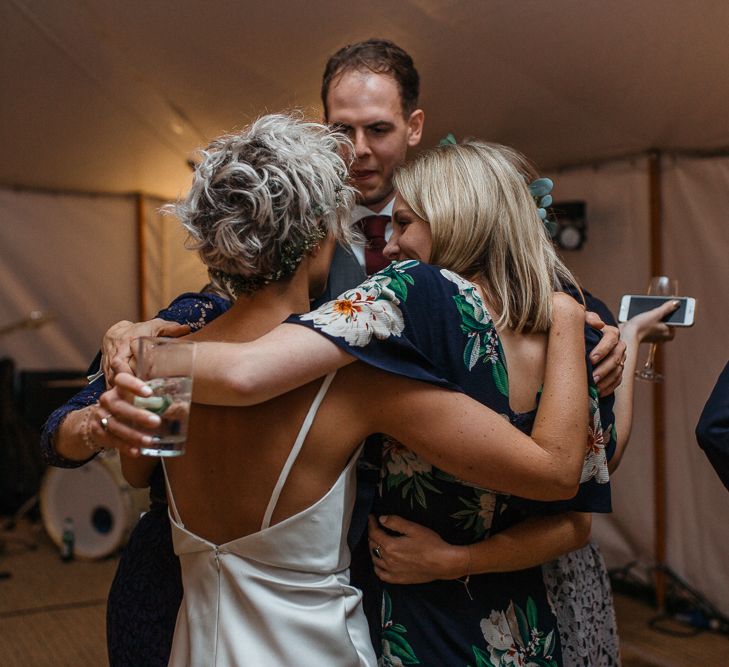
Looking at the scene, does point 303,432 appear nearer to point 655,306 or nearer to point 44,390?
point 655,306

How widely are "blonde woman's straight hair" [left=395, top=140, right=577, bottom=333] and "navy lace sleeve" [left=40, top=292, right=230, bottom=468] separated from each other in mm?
522

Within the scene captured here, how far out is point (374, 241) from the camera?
6.64 ft

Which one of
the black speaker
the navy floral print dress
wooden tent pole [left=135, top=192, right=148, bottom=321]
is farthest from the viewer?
wooden tent pole [left=135, top=192, right=148, bottom=321]

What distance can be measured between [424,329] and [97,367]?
751mm

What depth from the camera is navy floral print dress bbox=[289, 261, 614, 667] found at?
3.82ft

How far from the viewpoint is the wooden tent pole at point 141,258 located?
20.4 ft

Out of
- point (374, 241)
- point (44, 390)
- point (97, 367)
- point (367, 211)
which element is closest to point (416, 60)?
point (367, 211)

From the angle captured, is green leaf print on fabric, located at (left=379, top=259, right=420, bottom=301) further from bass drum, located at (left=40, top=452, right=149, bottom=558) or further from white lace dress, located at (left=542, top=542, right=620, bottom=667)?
bass drum, located at (left=40, top=452, right=149, bottom=558)

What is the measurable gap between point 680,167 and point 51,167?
4.01 meters

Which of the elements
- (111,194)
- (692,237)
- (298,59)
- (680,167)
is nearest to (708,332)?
(692,237)

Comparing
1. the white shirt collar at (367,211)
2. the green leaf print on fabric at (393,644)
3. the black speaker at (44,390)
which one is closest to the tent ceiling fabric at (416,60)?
the black speaker at (44,390)

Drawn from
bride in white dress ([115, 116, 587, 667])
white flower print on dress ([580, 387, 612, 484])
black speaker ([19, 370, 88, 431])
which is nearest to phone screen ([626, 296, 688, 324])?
white flower print on dress ([580, 387, 612, 484])

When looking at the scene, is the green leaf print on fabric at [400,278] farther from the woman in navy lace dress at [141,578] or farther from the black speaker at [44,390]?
the black speaker at [44,390]

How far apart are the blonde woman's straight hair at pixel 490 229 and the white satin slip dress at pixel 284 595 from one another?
0.33 m
